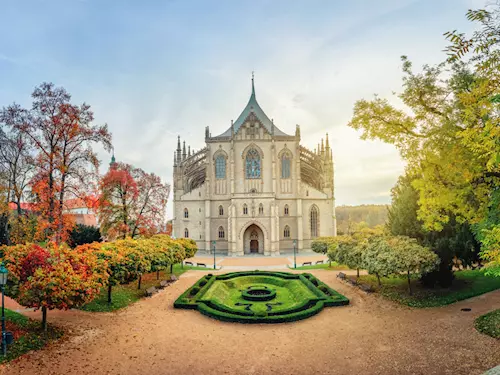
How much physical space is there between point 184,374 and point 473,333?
11.6 m

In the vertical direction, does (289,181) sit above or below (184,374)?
above

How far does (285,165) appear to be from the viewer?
4681 cm

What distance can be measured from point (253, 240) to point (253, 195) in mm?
6850

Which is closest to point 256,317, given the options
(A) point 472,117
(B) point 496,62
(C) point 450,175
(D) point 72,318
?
(D) point 72,318

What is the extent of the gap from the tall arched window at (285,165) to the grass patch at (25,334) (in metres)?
36.6

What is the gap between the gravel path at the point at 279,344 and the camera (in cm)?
1051

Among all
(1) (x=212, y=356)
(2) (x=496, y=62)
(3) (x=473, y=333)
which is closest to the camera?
(2) (x=496, y=62)

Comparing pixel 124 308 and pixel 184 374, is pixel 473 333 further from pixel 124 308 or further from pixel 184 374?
pixel 124 308

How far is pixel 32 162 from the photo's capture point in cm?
2084

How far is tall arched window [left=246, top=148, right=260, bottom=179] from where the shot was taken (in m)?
46.0

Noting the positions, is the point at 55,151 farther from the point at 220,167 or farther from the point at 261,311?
the point at 220,167

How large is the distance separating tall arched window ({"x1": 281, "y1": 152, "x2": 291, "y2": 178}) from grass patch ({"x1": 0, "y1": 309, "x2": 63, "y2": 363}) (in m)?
36.6

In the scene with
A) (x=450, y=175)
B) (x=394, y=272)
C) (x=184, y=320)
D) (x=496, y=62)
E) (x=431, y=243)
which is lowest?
(x=184, y=320)

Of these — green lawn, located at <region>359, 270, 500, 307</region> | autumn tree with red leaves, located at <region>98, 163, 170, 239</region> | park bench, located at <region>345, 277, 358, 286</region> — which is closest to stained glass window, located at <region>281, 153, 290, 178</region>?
autumn tree with red leaves, located at <region>98, 163, 170, 239</region>
